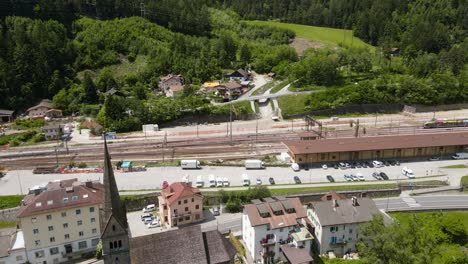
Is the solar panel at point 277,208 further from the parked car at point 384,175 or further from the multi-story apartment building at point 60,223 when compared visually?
the parked car at point 384,175

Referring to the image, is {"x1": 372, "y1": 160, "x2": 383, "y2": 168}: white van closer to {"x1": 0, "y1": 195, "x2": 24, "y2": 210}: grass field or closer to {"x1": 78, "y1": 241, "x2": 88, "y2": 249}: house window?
{"x1": 78, "y1": 241, "x2": 88, "y2": 249}: house window

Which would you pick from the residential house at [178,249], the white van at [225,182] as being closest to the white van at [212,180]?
the white van at [225,182]

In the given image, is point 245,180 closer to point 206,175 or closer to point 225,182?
point 225,182

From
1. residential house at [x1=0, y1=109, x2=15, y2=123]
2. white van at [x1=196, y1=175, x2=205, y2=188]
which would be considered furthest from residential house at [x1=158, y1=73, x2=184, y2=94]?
white van at [x1=196, y1=175, x2=205, y2=188]

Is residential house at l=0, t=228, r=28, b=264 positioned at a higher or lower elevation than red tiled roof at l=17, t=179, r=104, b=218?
lower

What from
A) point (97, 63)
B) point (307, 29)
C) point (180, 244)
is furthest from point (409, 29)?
point (180, 244)

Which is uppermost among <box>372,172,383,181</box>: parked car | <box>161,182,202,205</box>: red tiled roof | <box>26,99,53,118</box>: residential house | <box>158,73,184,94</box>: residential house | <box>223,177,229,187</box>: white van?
<box>158,73,184,94</box>: residential house

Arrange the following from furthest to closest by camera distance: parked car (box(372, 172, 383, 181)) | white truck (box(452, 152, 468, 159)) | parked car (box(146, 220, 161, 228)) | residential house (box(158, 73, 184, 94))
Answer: residential house (box(158, 73, 184, 94)) → white truck (box(452, 152, 468, 159)) → parked car (box(372, 172, 383, 181)) → parked car (box(146, 220, 161, 228))
